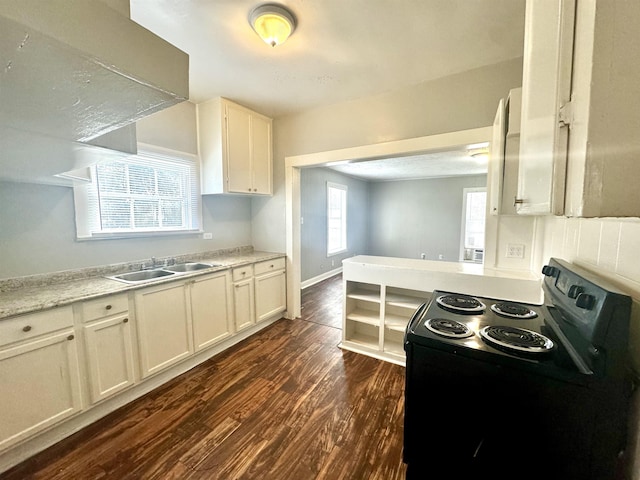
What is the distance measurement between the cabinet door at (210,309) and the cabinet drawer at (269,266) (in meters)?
0.44

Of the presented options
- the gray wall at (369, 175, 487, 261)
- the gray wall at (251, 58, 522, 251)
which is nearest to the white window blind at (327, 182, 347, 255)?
the gray wall at (369, 175, 487, 261)

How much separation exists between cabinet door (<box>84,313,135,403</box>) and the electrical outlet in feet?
9.89

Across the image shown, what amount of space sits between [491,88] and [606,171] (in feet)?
7.61

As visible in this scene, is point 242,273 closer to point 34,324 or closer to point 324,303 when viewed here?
point 34,324

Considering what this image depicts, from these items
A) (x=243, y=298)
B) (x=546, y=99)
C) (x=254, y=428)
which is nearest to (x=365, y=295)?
(x=243, y=298)

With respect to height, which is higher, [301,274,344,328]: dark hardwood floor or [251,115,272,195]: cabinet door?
[251,115,272,195]: cabinet door

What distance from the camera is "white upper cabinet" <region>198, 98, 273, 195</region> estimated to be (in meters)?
2.92

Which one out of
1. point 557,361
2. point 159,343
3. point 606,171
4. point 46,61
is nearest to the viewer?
point 606,171

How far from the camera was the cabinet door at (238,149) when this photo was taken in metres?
2.97

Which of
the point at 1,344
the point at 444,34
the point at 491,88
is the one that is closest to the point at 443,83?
the point at 491,88

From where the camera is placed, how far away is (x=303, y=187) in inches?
196

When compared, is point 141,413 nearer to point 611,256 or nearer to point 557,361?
point 557,361

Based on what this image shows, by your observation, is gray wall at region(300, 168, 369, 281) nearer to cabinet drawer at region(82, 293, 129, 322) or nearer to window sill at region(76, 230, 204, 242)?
window sill at region(76, 230, 204, 242)

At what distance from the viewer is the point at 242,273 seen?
2910 mm
